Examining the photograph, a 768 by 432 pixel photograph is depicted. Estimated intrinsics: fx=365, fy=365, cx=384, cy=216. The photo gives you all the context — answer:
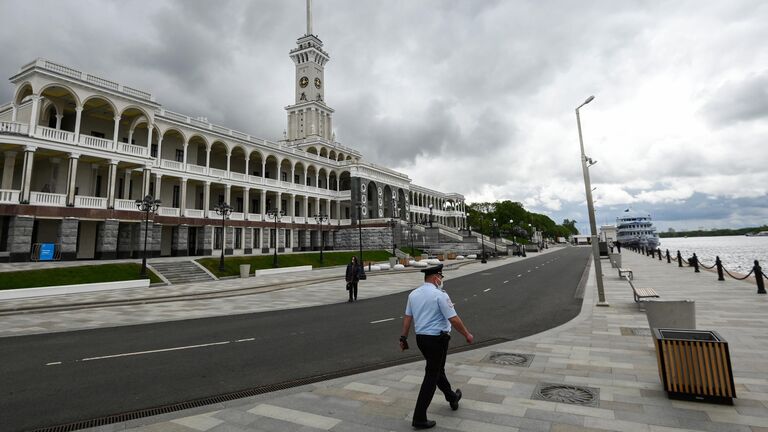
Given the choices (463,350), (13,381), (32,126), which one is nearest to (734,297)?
(463,350)

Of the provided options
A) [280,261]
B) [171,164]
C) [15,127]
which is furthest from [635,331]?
[171,164]

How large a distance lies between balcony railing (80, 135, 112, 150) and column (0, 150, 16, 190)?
14.9 ft

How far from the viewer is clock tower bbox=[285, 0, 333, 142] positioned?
73.6 metres

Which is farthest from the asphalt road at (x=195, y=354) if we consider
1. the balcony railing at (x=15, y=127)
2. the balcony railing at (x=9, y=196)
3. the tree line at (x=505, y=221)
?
the tree line at (x=505, y=221)

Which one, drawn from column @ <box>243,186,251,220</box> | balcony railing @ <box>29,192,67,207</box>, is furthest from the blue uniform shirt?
column @ <box>243,186,251,220</box>

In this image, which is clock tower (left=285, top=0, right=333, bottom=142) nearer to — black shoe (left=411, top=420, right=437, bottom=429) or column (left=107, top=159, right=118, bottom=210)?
column (left=107, top=159, right=118, bottom=210)

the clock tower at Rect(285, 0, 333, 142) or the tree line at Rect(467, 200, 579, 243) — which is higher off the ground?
the clock tower at Rect(285, 0, 333, 142)

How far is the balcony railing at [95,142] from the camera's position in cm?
2927

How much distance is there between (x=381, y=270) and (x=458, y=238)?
30636 mm

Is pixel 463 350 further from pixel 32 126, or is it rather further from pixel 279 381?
pixel 32 126

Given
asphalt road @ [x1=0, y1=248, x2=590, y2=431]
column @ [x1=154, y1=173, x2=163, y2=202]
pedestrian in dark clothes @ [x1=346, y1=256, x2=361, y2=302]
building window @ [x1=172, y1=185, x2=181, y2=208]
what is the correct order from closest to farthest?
asphalt road @ [x1=0, y1=248, x2=590, y2=431], pedestrian in dark clothes @ [x1=346, y1=256, x2=361, y2=302], column @ [x1=154, y1=173, x2=163, y2=202], building window @ [x1=172, y1=185, x2=181, y2=208]

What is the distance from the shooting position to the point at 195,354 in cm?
869

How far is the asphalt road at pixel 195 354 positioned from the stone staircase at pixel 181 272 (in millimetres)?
15870

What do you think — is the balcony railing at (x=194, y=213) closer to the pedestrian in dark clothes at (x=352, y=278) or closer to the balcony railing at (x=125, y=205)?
the balcony railing at (x=125, y=205)
